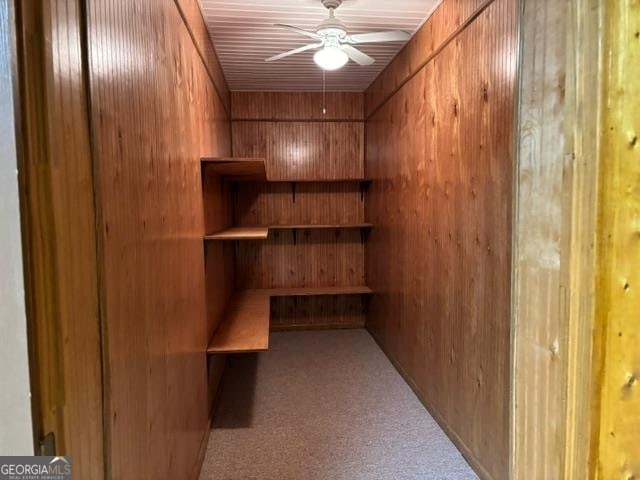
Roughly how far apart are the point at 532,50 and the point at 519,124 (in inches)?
6.1

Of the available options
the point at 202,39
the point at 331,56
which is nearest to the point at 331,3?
the point at 331,56

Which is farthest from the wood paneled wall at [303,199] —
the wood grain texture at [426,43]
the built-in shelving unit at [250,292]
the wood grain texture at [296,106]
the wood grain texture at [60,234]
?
the wood grain texture at [60,234]

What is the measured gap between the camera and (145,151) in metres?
1.32

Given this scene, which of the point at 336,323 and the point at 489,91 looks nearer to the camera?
the point at 489,91

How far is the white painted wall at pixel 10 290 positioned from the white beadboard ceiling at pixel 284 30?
223 cm

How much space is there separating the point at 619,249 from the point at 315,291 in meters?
3.66

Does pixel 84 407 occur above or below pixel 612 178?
below

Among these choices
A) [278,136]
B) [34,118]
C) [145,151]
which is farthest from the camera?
[278,136]

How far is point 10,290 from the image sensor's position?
519 millimetres

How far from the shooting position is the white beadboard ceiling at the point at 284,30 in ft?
7.94

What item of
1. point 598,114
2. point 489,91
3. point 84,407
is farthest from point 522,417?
point 489,91

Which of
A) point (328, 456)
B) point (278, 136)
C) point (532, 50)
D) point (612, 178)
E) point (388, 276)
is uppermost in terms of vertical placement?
point (278, 136)

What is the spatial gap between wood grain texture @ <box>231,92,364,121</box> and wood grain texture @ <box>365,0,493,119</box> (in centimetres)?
50

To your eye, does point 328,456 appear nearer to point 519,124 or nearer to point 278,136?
point 519,124
